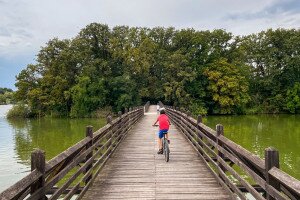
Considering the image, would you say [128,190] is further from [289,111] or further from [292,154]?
[289,111]

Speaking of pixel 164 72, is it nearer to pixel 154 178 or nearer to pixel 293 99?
pixel 293 99

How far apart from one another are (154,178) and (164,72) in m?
50.8

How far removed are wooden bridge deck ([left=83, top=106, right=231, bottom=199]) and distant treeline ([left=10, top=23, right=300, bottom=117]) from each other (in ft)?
137

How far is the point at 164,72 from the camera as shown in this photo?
58.0 m

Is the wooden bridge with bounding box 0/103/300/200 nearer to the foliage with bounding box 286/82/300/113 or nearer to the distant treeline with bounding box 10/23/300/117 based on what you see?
the distant treeline with bounding box 10/23/300/117

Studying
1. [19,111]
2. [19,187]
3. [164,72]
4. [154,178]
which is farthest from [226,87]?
[19,187]

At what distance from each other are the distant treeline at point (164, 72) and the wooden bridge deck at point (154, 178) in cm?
4170

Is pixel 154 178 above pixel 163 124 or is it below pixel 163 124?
below

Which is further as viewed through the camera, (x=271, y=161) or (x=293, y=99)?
(x=293, y=99)

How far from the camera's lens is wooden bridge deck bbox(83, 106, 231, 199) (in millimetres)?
6422

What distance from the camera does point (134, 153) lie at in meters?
11.2

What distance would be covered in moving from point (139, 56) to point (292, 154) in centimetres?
3825

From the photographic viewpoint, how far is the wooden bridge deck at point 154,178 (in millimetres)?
6422

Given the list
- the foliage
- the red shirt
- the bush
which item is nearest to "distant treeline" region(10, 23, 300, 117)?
the foliage
